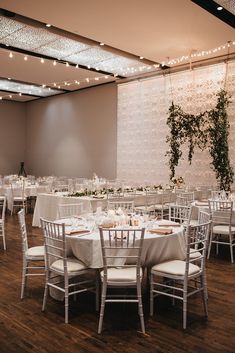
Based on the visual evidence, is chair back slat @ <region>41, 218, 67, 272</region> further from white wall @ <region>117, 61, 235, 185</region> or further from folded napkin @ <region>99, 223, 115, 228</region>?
white wall @ <region>117, 61, 235, 185</region>

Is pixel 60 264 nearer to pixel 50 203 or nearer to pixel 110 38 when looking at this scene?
pixel 50 203

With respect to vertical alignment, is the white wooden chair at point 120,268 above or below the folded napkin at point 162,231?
below

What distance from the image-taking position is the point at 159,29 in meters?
7.73

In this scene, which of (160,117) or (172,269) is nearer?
(172,269)

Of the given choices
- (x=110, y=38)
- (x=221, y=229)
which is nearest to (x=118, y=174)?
(x=110, y=38)

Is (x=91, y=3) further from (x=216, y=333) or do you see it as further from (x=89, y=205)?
(x=216, y=333)

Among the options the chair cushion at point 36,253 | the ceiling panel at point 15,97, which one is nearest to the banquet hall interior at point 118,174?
the chair cushion at point 36,253

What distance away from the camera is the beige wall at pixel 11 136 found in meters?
16.8

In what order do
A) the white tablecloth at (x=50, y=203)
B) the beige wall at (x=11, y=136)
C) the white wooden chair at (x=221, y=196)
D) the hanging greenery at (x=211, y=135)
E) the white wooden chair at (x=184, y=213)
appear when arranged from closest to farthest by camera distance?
1. the white wooden chair at (x=184, y=213)
2. the white wooden chair at (x=221, y=196)
3. the white tablecloth at (x=50, y=203)
4. the hanging greenery at (x=211, y=135)
5. the beige wall at (x=11, y=136)

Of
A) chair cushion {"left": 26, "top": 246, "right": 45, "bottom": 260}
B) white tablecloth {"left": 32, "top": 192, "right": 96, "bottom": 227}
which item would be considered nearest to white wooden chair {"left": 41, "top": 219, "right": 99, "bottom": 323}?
chair cushion {"left": 26, "top": 246, "right": 45, "bottom": 260}

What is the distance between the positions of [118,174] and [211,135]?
13.6 feet

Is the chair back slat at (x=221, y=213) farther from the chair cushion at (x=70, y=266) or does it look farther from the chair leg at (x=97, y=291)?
the chair cushion at (x=70, y=266)

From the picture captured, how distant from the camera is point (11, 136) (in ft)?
55.7

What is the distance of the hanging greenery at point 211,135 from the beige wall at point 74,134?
3.38 meters
